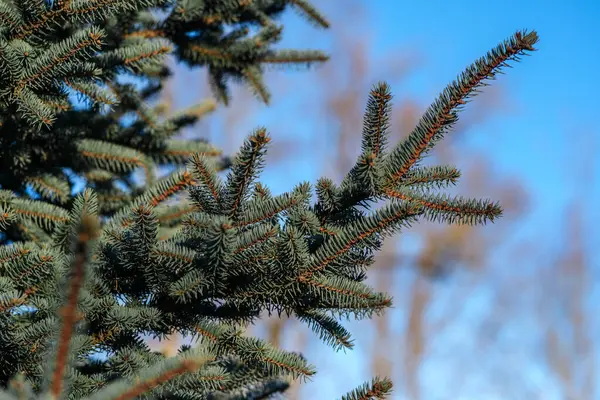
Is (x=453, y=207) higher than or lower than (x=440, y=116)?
lower

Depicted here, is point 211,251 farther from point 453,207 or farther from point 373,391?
point 453,207

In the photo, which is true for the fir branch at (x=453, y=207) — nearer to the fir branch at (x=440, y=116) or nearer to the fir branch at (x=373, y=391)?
the fir branch at (x=440, y=116)

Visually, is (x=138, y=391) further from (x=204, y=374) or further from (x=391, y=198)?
(x=391, y=198)

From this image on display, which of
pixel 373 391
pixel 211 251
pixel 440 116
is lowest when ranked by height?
pixel 373 391

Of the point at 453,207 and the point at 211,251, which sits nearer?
the point at 211,251

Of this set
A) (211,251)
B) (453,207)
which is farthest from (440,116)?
(211,251)

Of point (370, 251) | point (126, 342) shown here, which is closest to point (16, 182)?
point (126, 342)

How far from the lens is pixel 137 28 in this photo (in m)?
2.32

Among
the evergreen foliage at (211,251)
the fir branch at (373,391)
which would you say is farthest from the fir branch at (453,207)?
the fir branch at (373,391)

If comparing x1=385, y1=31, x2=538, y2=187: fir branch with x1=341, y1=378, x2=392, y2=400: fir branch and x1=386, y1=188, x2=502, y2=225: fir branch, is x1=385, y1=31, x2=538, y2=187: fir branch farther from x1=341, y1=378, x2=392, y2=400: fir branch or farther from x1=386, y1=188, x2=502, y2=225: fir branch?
x1=341, y1=378, x2=392, y2=400: fir branch

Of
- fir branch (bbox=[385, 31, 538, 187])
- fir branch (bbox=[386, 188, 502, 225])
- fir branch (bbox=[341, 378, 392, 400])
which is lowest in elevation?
fir branch (bbox=[341, 378, 392, 400])

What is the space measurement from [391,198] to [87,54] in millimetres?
823

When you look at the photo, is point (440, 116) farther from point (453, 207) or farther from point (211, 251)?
point (211, 251)

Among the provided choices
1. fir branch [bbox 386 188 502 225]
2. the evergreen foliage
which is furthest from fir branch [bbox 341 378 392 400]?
fir branch [bbox 386 188 502 225]
